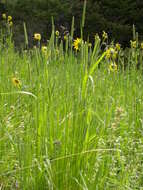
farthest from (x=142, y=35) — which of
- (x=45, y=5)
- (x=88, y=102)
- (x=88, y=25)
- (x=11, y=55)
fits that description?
(x=88, y=102)

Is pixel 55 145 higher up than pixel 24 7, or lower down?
lower down

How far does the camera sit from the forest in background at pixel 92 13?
9.74 meters

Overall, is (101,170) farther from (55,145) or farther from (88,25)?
(88,25)

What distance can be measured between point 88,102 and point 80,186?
0.31m

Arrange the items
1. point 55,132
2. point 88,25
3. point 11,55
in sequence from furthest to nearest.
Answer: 1. point 88,25
2. point 11,55
3. point 55,132

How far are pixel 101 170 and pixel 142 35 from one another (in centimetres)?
903

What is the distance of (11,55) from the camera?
10.6 feet

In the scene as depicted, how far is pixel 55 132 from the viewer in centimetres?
147

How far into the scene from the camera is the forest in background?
32.0 feet

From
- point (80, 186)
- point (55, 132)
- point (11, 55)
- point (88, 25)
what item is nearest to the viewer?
point (80, 186)

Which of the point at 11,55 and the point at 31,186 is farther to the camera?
the point at 11,55

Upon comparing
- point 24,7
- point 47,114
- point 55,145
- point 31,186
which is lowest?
point 31,186

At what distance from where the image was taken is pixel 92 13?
971 cm

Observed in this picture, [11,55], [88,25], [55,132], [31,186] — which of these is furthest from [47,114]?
[88,25]
